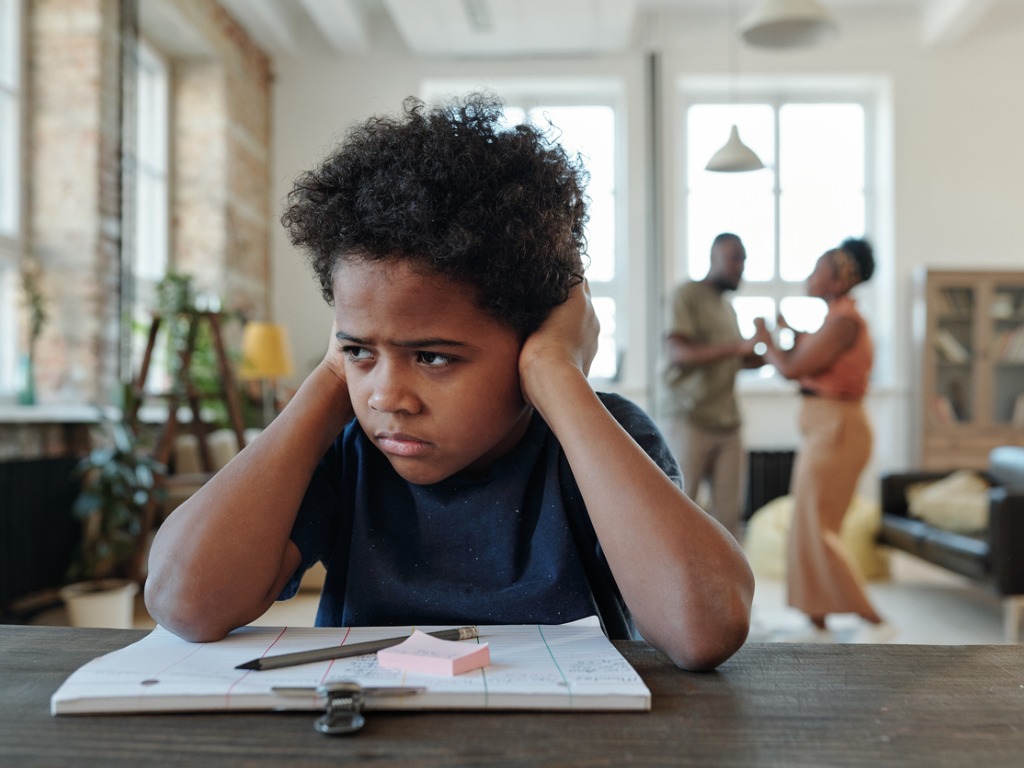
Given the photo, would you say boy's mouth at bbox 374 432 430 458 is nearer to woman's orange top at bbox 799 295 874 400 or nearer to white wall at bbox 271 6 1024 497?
woman's orange top at bbox 799 295 874 400

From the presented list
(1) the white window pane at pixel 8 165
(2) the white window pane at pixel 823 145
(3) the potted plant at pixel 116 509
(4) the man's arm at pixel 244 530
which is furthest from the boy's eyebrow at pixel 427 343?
(2) the white window pane at pixel 823 145

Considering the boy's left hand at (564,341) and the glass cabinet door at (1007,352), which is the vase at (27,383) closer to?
the boy's left hand at (564,341)

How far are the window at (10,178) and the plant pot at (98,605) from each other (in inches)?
47.2

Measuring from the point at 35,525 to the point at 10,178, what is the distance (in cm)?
167

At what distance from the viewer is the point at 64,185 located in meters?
4.50

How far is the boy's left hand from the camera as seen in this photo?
95cm

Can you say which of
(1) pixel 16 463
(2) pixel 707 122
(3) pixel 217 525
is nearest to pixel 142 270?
(1) pixel 16 463

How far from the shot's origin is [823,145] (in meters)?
7.44

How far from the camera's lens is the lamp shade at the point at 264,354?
5.62m

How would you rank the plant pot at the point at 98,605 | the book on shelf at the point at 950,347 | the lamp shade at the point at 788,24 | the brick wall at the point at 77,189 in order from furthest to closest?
the book on shelf at the point at 950,347
the brick wall at the point at 77,189
the lamp shade at the point at 788,24
the plant pot at the point at 98,605

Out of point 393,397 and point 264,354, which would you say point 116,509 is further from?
point 393,397

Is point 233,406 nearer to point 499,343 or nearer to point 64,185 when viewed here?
point 64,185

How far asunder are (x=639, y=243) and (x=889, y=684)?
6.62m

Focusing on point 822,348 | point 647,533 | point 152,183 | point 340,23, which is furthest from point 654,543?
point 340,23
